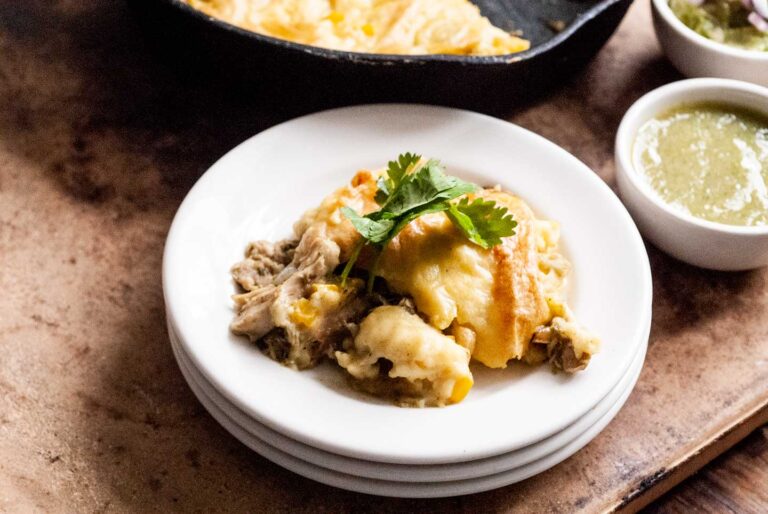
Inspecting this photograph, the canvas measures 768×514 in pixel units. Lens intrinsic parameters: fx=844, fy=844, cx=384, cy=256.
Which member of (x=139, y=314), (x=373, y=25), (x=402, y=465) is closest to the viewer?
(x=402, y=465)

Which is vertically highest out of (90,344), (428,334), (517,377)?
(428,334)

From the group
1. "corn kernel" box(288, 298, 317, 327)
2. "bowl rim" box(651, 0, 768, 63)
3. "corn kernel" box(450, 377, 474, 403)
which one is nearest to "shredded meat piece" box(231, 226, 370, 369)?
"corn kernel" box(288, 298, 317, 327)

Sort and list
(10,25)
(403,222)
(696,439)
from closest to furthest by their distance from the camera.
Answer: (403,222)
(696,439)
(10,25)

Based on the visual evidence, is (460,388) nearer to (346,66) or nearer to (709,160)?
(346,66)

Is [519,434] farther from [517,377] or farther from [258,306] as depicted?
[258,306]

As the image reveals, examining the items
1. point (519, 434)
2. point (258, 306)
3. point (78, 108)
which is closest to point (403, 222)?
point (258, 306)

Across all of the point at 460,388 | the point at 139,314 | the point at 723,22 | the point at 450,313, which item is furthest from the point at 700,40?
the point at 139,314
